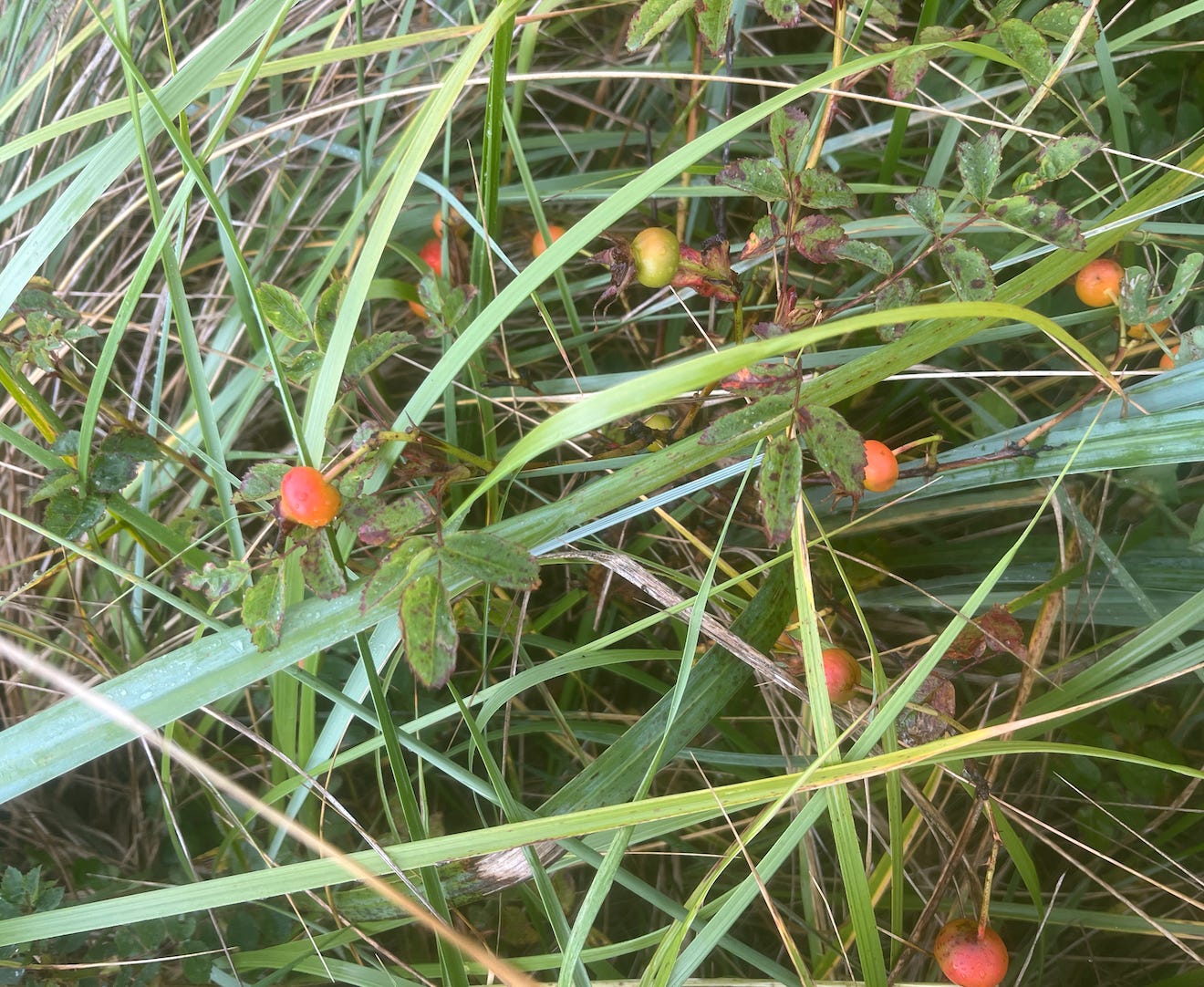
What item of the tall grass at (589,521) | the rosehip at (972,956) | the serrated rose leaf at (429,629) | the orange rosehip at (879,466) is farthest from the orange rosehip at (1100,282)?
the serrated rose leaf at (429,629)

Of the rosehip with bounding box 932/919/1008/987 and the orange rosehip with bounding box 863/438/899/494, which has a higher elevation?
the orange rosehip with bounding box 863/438/899/494

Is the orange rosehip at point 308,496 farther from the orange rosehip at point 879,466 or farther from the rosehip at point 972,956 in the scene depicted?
the rosehip at point 972,956

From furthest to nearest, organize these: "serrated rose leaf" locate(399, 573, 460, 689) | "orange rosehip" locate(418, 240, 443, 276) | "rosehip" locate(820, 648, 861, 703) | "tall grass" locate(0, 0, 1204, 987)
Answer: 1. "orange rosehip" locate(418, 240, 443, 276)
2. "rosehip" locate(820, 648, 861, 703)
3. "tall grass" locate(0, 0, 1204, 987)
4. "serrated rose leaf" locate(399, 573, 460, 689)

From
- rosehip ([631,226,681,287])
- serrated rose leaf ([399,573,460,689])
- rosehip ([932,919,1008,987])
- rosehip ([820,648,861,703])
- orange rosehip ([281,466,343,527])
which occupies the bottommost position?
rosehip ([932,919,1008,987])

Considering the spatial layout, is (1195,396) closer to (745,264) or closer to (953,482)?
(953,482)

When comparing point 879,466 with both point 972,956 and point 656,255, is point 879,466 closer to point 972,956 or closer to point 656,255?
point 656,255

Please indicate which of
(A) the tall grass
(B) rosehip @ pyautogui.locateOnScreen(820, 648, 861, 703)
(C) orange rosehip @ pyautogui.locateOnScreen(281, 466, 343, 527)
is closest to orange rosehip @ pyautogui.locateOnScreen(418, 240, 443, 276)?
(A) the tall grass

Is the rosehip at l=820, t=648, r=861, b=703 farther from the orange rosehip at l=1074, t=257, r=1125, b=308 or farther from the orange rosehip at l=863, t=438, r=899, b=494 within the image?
the orange rosehip at l=1074, t=257, r=1125, b=308
